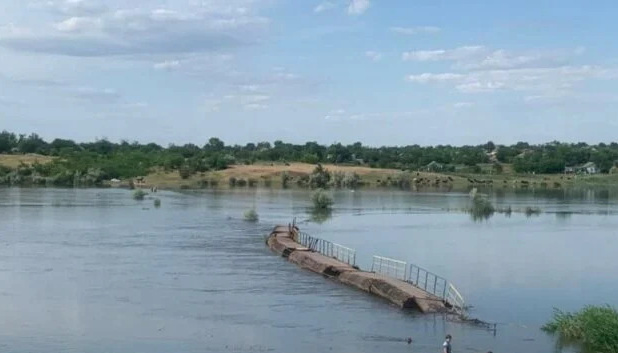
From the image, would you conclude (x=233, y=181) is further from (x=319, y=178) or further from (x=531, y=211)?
(x=531, y=211)

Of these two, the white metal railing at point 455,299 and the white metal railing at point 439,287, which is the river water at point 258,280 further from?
the white metal railing at point 439,287

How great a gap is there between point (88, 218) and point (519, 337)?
65819 mm

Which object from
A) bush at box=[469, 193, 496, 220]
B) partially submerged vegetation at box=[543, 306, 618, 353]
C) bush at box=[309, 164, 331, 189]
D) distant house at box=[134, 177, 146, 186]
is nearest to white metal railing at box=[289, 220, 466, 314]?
partially submerged vegetation at box=[543, 306, 618, 353]

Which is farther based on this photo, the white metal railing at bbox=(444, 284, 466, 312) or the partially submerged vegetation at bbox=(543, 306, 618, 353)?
the white metal railing at bbox=(444, 284, 466, 312)

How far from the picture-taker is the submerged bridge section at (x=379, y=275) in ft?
147

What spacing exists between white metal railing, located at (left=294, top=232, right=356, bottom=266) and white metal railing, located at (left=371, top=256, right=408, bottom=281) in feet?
5.18

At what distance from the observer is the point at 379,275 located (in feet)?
174

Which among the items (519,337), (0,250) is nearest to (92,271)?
(0,250)

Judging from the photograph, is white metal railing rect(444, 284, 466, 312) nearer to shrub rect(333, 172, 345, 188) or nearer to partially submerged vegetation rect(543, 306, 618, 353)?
partially submerged vegetation rect(543, 306, 618, 353)

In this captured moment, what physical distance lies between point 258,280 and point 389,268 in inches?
339

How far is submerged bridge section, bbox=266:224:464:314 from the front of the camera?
4475 cm

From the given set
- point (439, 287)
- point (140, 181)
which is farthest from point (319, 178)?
point (439, 287)

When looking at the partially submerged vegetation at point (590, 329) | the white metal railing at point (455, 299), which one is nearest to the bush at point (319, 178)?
the white metal railing at point (455, 299)

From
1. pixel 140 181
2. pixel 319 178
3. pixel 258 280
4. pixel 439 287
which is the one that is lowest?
pixel 258 280
